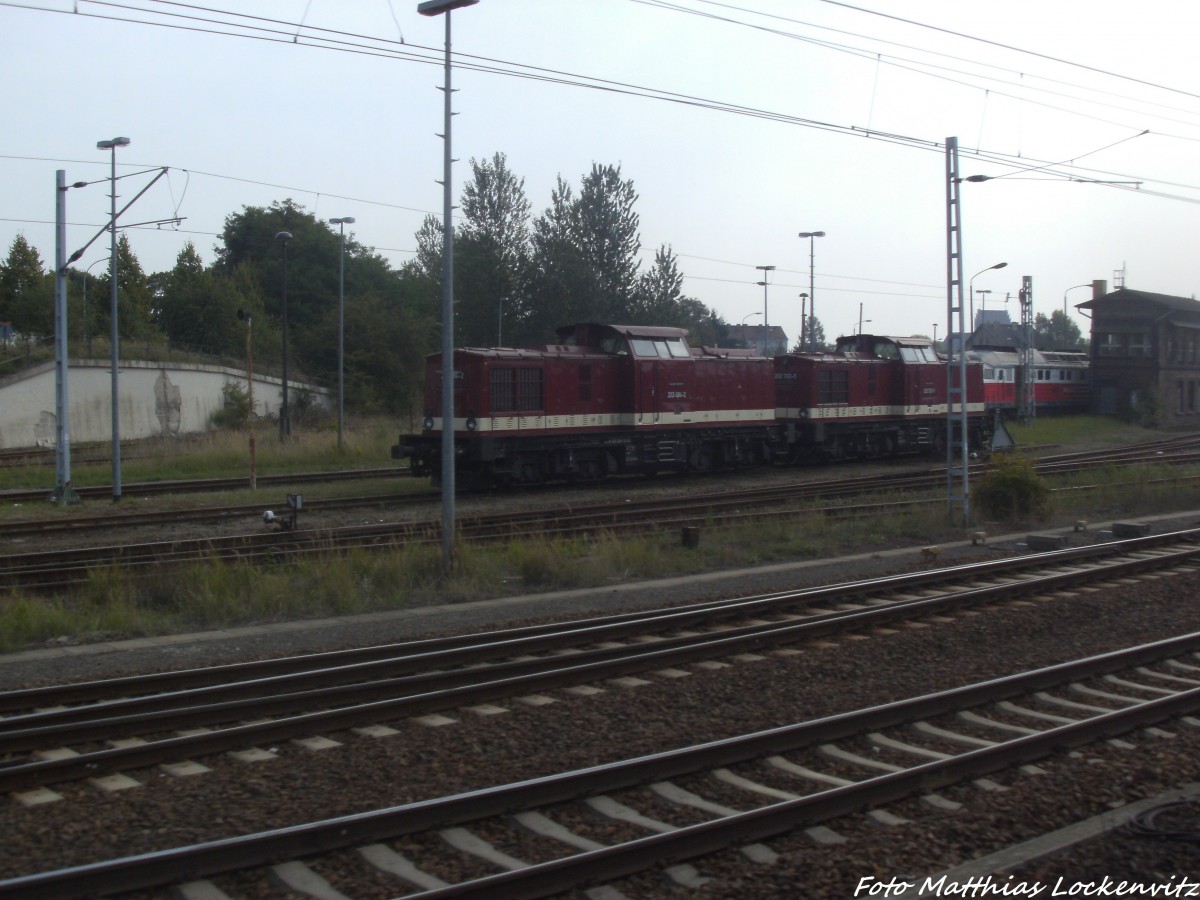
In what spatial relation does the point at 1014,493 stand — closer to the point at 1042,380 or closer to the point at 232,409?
the point at 232,409

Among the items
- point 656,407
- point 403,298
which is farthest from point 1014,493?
point 403,298

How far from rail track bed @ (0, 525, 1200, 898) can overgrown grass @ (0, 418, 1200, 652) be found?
3.14m

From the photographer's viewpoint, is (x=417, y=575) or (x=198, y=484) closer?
(x=417, y=575)

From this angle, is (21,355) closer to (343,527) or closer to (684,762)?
(343,527)

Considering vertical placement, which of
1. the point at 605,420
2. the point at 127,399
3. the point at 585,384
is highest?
the point at 127,399

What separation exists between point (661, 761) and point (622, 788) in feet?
1.00

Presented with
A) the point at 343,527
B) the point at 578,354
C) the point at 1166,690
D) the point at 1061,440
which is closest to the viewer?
the point at 1166,690

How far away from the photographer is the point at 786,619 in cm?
1132

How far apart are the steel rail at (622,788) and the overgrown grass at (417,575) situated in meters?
6.98

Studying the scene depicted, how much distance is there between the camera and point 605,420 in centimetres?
2541

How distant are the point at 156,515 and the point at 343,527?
14.8 feet

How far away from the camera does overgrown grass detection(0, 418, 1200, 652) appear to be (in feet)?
38.8

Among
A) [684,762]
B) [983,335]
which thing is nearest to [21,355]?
[684,762]

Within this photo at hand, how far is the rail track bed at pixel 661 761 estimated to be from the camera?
5332mm
